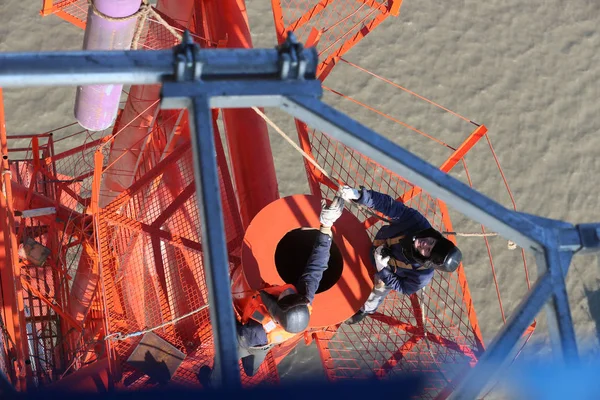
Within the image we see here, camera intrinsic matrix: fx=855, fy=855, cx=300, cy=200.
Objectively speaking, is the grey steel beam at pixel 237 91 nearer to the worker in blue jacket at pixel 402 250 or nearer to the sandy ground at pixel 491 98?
the worker in blue jacket at pixel 402 250

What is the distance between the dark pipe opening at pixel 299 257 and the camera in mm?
7543

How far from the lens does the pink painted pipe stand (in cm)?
729

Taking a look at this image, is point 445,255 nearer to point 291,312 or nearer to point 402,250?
point 402,250

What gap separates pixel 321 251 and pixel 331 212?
0.33 m

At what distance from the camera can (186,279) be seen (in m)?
8.34

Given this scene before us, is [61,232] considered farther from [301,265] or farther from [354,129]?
[354,129]

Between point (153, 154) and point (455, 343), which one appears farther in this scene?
point (153, 154)

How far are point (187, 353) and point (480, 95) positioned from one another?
30.1ft

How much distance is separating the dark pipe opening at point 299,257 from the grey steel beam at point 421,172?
245cm

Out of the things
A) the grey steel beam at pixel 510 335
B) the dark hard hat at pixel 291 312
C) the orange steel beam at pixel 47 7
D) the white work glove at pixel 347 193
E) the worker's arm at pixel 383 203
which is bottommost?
the grey steel beam at pixel 510 335

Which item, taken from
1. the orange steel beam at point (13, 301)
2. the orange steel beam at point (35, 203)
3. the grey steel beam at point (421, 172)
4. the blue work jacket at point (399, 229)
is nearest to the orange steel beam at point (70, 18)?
the orange steel beam at point (35, 203)

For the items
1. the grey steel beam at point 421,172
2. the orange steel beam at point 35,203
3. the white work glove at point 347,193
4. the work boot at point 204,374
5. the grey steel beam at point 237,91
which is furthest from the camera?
the orange steel beam at point 35,203

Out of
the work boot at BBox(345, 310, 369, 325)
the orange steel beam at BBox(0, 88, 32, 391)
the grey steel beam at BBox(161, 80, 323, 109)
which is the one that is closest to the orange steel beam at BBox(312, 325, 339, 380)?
the work boot at BBox(345, 310, 369, 325)

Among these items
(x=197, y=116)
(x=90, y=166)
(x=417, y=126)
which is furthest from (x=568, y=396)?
(x=417, y=126)
